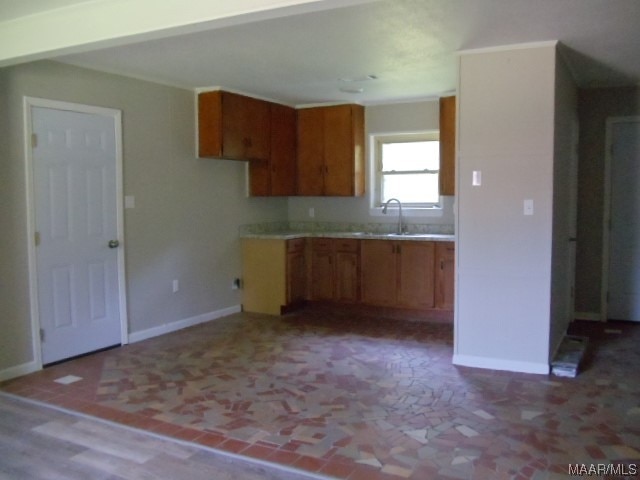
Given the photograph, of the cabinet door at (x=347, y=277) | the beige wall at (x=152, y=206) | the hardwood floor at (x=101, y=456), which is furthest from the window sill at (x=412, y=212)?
the hardwood floor at (x=101, y=456)

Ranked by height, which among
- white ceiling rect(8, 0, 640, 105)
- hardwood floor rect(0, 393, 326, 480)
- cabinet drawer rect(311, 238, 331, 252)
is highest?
white ceiling rect(8, 0, 640, 105)

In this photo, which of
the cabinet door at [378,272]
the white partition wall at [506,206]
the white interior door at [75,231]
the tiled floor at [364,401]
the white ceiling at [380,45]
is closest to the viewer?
the tiled floor at [364,401]

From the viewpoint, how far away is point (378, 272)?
20.2 ft

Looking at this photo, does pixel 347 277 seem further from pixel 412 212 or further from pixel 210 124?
pixel 210 124

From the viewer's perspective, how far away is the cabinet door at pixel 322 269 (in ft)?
21.3

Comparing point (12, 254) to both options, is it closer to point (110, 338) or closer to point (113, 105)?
point (110, 338)

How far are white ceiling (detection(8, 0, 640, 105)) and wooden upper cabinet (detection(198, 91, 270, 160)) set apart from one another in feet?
0.57

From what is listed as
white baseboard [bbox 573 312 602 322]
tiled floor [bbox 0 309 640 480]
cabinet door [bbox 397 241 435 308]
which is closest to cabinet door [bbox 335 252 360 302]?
cabinet door [bbox 397 241 435 308]

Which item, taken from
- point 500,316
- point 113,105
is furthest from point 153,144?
point 500,316

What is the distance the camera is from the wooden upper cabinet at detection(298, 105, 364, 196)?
6496 millimetres

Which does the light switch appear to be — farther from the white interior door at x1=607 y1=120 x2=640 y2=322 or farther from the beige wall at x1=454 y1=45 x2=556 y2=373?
the white interior door at x1=607 y1=120 x2=640 y2=322

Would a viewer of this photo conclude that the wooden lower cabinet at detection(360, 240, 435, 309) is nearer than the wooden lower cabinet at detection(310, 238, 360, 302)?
Yes

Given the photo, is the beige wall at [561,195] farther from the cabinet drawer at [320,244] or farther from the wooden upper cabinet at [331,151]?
the cabinet drawer at [320,244]

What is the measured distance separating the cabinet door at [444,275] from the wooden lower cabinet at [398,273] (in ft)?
0.21
